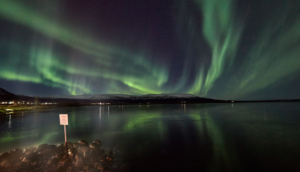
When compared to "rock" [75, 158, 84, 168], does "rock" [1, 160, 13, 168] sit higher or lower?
higher

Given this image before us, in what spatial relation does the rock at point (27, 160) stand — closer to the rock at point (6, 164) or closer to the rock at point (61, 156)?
the rock at point (6, 164)

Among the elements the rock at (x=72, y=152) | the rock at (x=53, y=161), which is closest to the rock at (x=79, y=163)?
the rock at (x=72, y=152)

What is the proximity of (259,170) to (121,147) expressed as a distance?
35.8ft

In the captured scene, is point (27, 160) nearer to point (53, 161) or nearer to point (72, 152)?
point (53, 161)

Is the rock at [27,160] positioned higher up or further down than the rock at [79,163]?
higher up

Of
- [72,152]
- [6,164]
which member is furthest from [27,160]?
[72,152]

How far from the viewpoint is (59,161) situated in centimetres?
1130

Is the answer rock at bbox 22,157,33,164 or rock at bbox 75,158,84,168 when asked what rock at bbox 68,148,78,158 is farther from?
rock at bbox 22,157,33,164

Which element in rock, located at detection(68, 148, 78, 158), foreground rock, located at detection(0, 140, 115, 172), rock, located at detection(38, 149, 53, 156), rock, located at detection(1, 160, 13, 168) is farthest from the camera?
rock, located at detection(38, 149, 53, 156)

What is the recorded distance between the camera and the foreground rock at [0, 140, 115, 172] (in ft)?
33.4

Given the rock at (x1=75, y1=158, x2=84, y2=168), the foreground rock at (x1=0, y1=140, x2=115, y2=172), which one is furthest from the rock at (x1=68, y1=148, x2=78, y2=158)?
the rock at (x1=75, y1=158, x2=84, y2=168)

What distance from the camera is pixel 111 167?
10.6 meters

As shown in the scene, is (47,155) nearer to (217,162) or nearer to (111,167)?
(111,167)

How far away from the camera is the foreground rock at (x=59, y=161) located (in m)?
10.2
